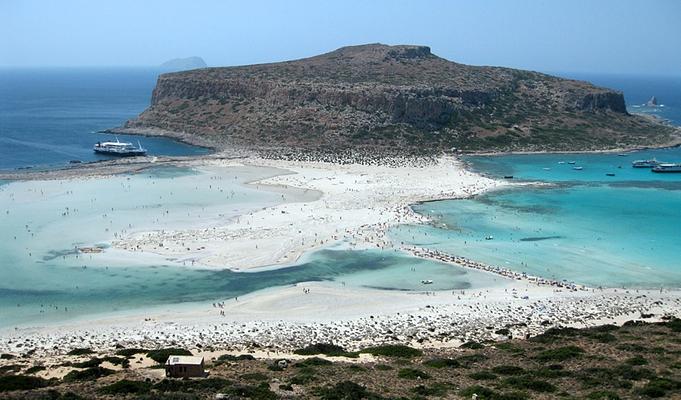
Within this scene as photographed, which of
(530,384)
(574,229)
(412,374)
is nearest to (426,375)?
(412,374)

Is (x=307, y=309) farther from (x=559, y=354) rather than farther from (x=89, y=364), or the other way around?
(x=559, y=354)

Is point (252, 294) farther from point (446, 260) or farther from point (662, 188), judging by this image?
point (662, 188)

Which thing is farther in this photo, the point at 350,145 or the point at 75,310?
the point at 350,145

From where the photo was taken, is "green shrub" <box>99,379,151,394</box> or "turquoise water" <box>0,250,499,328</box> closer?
"green shrub" <box>99,379,151,394</box>

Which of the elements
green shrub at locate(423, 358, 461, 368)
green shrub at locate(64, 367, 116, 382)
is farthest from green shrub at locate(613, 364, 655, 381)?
green shrub at locate(64, 367, 116, 382)

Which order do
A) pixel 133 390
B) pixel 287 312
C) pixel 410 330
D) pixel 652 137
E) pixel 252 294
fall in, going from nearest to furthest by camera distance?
pixel 133 390, pixel 410 330, pixel 287 312, pixel 252 294, pixel 652 137

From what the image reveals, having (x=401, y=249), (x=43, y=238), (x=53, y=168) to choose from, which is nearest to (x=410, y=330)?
(x=401, y=249)

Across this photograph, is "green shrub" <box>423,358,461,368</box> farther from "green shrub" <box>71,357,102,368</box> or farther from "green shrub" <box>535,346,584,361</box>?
"green shrub" <box>71,357,102,368</box>
